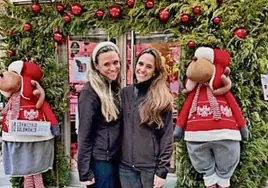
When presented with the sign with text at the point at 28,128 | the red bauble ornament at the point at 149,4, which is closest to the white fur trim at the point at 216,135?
the red bauble ornament at the point at 149,4

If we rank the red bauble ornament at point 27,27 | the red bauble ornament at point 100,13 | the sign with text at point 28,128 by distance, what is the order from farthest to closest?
the red bauble ornament at point 27,27
the red bauble ornament at point 100,13
the sign with text at point 28,128

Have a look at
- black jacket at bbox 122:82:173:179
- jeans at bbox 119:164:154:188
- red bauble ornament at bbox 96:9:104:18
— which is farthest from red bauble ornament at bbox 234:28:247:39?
jeans at bbox 119:164:154:188

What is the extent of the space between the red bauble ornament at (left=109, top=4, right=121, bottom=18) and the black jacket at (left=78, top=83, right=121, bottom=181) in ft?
3.97

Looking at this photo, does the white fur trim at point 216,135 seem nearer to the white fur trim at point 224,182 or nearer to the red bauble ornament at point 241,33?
the white fur trim at point 224,182

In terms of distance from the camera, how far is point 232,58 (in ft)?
11.2

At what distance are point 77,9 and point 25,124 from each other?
3.72 feet

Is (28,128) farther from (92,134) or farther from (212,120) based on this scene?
(212,120)

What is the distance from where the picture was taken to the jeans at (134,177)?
2.74m

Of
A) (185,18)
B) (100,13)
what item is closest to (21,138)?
(100,13)

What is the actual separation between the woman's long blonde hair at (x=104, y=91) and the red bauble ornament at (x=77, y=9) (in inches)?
48.0

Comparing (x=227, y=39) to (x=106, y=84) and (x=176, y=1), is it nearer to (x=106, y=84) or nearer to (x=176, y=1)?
(x=176, y=1)

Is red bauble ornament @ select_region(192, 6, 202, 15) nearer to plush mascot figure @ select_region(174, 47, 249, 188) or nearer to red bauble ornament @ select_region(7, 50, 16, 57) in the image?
plush mascot figure @ select_region(174, 47, 249, 188)

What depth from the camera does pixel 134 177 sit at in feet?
9.12

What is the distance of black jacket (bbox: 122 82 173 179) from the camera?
2.72 meters
